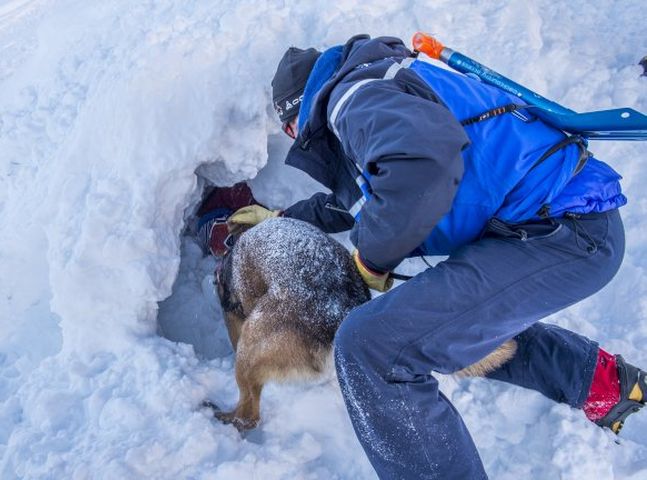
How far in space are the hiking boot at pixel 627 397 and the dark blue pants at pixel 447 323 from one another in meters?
0.78

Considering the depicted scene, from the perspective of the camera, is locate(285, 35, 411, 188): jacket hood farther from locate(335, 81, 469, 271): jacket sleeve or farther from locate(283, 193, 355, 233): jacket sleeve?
locate(283, 193, 355, 233): jacket sleeve

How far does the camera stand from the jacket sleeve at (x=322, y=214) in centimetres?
347

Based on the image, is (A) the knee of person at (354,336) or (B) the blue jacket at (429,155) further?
(A) the knee of person at (354,336)

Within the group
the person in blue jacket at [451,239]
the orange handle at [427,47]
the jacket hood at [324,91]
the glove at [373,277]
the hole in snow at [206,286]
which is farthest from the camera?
the hole in snow at [206,286]

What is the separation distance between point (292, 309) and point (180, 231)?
148cm

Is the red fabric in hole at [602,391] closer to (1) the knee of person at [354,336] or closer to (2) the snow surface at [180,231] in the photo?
(2) the snow surface at [180,231]

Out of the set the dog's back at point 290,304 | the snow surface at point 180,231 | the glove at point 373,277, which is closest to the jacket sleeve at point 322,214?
the dog's back at point 290,304

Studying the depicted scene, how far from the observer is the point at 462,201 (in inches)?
84.7

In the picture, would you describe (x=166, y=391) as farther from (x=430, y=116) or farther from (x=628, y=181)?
(x=628, y=181)

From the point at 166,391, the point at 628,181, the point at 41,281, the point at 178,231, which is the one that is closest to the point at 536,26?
the point at 628,181

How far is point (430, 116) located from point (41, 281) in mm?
3173

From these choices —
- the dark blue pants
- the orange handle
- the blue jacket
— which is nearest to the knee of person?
the dark blue pants

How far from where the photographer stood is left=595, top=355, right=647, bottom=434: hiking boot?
2.63 metres

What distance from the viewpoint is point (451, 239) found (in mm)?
2311
